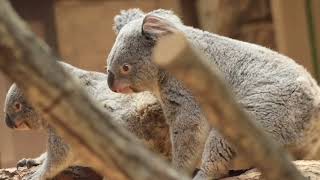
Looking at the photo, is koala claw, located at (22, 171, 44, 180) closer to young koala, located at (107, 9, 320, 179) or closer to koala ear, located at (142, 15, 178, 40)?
young koala, located at (107, 9, 320, 179)

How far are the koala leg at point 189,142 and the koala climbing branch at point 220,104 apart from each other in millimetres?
1499

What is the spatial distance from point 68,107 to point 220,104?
0.23 m

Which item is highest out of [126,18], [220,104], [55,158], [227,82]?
[220,104]

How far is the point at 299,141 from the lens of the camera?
268 centimetres

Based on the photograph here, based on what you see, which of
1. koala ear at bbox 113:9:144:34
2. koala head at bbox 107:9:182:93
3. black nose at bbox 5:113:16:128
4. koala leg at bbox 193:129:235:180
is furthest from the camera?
black nose at bbox 5:113:16:128

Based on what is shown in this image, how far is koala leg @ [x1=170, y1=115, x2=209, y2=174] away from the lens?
9.08 ft

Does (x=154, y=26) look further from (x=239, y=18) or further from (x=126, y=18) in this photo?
(x=239, y=18)

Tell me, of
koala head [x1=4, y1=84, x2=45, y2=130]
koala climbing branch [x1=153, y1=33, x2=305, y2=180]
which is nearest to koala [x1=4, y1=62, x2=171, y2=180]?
koala head [x1=4, y1=84, x2=45, y2=130]

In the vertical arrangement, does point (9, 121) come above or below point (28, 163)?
above

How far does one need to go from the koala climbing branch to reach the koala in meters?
1.92

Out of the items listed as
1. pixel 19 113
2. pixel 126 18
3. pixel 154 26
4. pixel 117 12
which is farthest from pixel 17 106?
pixel 117 12

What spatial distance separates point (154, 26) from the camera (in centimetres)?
277

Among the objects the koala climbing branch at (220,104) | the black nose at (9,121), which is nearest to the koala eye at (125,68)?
the black nose at (9,121)

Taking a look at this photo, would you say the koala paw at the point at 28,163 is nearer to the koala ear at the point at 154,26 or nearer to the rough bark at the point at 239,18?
the koala ear at the point at 154,26
